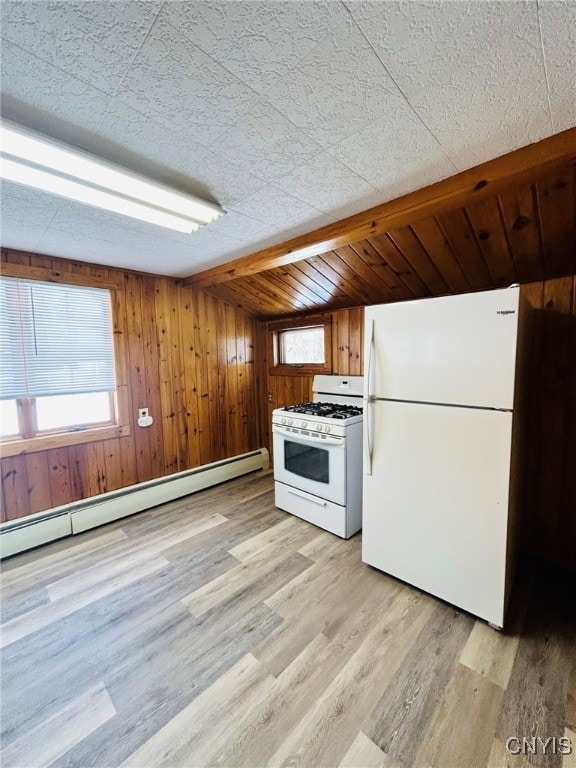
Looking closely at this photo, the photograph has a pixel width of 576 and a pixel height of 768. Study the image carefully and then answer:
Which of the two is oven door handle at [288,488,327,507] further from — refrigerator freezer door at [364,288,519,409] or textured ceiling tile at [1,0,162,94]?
textured ceiling tile at [1,0,162,94]

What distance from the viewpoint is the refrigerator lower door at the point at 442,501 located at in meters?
1.58

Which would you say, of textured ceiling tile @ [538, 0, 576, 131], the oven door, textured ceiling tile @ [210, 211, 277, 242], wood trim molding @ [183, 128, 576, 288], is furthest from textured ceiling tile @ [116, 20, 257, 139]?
the oven door

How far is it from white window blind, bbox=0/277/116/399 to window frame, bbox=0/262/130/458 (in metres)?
0.04

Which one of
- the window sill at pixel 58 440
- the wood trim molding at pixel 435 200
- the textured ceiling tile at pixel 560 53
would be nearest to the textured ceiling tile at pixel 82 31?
the textured ceiling tile at pixel 560 53

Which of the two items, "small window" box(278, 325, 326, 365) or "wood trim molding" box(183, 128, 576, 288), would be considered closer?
"wood trim molding" box(183, 128, 576, 288)

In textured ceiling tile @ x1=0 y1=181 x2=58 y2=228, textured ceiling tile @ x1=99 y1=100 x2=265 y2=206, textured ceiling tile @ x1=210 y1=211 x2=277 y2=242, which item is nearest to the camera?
textured ceiling tile @ x1=99 y1=100 x2=265 y2=206

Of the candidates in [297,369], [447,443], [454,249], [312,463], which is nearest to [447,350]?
[447,443]

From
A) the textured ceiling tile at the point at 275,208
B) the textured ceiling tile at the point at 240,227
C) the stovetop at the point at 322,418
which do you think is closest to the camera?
the textured ceiling tile at the point at 275,208

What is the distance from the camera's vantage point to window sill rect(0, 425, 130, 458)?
2326 millimetres

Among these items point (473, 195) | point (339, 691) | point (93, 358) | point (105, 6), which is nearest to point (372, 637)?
point (339, 691)

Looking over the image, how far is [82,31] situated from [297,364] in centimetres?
305

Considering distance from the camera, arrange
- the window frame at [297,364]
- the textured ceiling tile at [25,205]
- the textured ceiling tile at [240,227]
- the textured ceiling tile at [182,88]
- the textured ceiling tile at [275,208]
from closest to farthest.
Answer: the textured ceiling tile at [182,88], the textured ceiling tile at [25,205], the textured ceiling tile at [275,208], the textured ceiling tile at [240,227], the window frame at [297,364]

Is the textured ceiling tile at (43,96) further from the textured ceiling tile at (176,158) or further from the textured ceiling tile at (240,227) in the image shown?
the textured ceiling tile at (240,227)

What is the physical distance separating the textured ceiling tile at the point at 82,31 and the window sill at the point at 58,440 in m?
2.43
